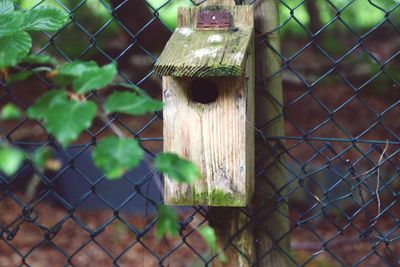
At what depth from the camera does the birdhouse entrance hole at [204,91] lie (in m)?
1.95

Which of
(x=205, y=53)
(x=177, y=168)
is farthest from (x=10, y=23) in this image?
(x=205, y=53)

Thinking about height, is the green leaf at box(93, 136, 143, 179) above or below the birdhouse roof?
above

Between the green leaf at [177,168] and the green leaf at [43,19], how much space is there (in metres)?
0.53

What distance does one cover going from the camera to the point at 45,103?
1062mm

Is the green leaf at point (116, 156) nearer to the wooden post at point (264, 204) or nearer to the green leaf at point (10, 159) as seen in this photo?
the green leaf at point (10, 159)

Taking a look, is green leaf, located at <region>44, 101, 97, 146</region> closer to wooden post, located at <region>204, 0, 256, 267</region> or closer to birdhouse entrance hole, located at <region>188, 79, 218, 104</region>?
birdhouse entrance hole, located at <region>188, 79, 218, 104</region>

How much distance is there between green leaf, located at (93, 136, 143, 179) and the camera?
98 centimetres

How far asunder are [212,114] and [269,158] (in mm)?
335

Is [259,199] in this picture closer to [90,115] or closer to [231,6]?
[231,6]

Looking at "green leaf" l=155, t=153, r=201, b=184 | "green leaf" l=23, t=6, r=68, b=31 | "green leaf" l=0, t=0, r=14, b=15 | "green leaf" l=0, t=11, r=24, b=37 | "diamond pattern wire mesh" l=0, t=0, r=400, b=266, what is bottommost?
"diamond pattern wire mesh" l=0, t=0, r=400, b=266

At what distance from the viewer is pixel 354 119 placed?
5.95 metres

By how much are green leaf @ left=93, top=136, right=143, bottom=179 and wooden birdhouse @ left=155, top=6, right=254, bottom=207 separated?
81 centimetres

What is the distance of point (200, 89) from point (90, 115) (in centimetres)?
101

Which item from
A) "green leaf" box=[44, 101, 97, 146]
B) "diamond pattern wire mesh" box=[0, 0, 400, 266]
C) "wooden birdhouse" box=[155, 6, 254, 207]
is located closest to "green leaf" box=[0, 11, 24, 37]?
"green leaf" box=[44, 101, 97, 146]
